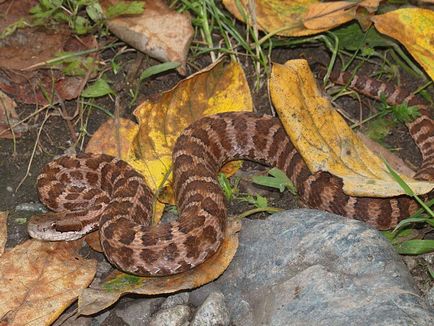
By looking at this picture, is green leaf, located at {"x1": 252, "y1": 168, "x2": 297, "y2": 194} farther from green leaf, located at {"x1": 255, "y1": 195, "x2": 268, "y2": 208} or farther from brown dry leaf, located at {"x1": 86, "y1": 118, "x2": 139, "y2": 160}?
brown dry leaf, located at {"x1": 86, "y1": 118, "x2": 139, "y2": 160}

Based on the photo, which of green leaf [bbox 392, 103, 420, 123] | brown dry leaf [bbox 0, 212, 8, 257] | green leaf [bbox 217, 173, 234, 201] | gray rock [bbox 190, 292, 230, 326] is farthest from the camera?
green leaf [bbox 392, 103, 420, 123]

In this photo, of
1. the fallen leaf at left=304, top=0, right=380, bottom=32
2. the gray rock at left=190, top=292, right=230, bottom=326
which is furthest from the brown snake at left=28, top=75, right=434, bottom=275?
the fallen leaf at left=304, top=0, right=380, bottom=32

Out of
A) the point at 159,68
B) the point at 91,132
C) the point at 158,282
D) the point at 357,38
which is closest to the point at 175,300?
the point at 158,282

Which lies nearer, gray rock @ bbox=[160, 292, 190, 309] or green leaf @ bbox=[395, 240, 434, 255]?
gray rock @ bbox=[160, 292, 190, 309]

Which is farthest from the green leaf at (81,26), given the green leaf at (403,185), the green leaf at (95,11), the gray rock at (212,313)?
the green leaf at (403,185)

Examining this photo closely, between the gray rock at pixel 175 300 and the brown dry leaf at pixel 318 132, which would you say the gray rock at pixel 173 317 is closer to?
the gray rock at pixel 175 300

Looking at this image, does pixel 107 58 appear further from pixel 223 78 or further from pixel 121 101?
pixel 223 78
